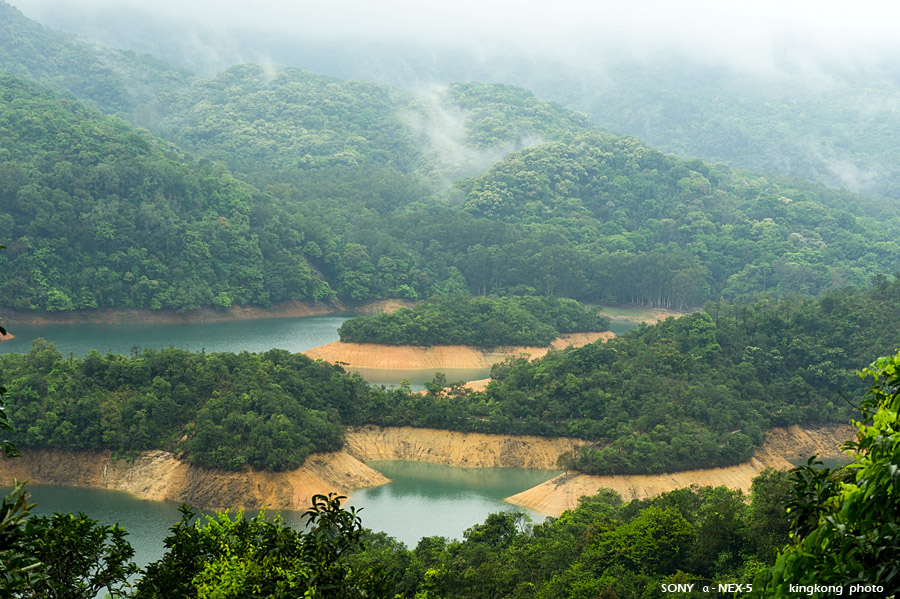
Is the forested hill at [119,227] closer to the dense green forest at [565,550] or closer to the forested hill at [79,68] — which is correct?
the dense green forest at [565,550]

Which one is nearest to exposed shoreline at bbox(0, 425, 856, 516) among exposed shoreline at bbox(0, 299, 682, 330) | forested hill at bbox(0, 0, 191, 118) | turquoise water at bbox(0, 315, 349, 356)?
turquoise water at bbox(0, 315, 349, 356)

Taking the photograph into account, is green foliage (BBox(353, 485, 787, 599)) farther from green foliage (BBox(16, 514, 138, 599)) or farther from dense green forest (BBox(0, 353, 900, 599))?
green foliage (BBox(16, 514, 138, 599))

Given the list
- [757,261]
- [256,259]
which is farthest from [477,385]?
[757,261]

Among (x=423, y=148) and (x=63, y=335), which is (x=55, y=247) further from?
(x=423, y=148)

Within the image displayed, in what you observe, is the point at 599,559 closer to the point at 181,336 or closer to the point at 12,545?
the point at 12,545

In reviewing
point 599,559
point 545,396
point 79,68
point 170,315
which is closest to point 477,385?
point 545,396

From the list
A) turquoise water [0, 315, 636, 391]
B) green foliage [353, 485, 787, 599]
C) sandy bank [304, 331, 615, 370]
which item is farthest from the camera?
sandy bank [304, 331, 615, 370]
